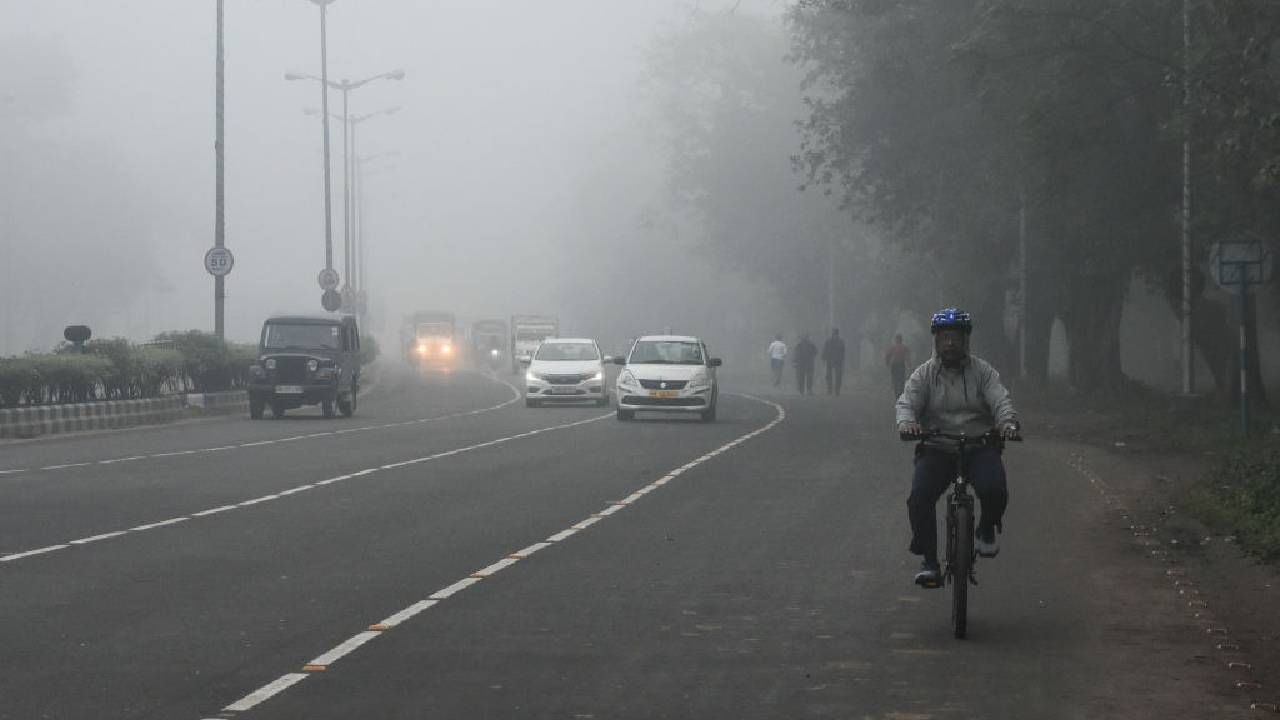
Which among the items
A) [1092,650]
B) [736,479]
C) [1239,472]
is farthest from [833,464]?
[1092,650]

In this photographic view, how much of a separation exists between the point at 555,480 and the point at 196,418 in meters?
20.5

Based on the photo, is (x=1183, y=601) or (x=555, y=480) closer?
(x=1183, y=601)

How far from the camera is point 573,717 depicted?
8.36 m

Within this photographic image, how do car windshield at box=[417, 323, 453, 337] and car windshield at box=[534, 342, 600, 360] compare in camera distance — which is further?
car windshield at box=[417, 323, 453, 337]

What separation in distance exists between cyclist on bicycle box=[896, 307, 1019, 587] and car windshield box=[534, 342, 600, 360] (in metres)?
35.5

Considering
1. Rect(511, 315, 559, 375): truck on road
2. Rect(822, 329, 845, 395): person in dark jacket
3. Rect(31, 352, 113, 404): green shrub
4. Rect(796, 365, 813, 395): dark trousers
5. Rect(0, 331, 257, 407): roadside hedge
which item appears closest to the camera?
Rect(0, 331, 257, 407): roadside hedge

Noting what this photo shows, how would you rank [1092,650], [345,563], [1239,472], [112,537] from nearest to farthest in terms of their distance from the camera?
[1092,650]
[345,563]
[112,537]
[1239,472]

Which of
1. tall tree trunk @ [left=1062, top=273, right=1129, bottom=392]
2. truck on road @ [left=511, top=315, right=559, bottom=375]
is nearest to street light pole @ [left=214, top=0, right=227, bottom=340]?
tall tree trunk @ [left=1062, top=273, right=1129, bottom=392]

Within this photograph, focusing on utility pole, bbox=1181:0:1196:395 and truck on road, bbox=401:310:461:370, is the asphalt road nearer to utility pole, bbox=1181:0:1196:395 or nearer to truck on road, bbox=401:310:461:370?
utility pole, bbox=1181:0:1196:395

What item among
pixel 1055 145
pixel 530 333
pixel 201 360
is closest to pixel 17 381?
pixel 201 360

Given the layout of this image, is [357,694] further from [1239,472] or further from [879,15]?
[879,15]

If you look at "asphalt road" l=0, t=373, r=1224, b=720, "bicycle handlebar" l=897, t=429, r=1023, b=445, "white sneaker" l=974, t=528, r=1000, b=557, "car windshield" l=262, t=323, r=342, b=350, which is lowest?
"asphalt road" l=0, t=373, r=1224, b=720

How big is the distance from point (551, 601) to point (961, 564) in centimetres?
255

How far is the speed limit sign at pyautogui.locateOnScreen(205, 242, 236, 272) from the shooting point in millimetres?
44406
